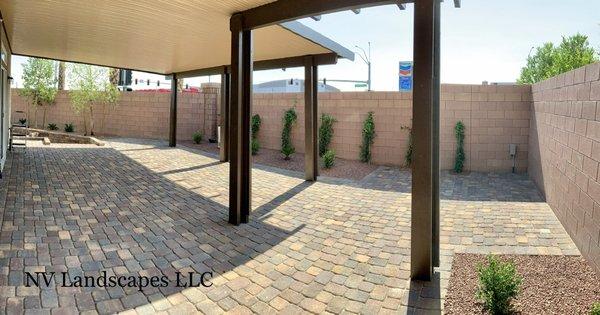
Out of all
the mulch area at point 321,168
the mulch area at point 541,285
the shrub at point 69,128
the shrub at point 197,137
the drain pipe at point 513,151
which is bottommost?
the mulch area at point 541,285

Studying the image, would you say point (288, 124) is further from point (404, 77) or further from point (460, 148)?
Result: point (404, 77)

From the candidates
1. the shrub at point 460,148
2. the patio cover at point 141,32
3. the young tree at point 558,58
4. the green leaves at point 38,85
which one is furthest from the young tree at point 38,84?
the young tree at point 558,58

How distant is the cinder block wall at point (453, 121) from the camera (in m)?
9.23

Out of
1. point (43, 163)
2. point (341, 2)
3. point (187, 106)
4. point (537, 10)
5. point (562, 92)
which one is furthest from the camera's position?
point (187, 106)

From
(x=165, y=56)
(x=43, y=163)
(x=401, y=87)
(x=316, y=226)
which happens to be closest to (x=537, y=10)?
(x=316, y=226)

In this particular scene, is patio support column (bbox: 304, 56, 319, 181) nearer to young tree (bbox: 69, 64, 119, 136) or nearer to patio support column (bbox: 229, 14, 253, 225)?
patio support column (bbox: 229, 14, 253, 225)

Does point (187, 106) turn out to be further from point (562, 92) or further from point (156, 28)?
point (562, 92)

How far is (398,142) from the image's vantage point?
33.7 ft

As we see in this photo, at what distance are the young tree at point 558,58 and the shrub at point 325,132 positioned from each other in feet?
40.2

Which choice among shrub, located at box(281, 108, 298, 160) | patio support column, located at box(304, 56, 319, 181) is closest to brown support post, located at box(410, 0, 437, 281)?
patio support column, located at box(304, 56, 319, 181)

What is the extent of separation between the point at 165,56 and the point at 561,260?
30.6 feet

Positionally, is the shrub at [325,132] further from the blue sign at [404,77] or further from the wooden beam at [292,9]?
the blue sign at [404,77]

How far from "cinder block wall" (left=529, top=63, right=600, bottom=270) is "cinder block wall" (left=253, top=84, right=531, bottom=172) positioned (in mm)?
2138

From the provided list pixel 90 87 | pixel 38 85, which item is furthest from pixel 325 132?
pixel 38 85
